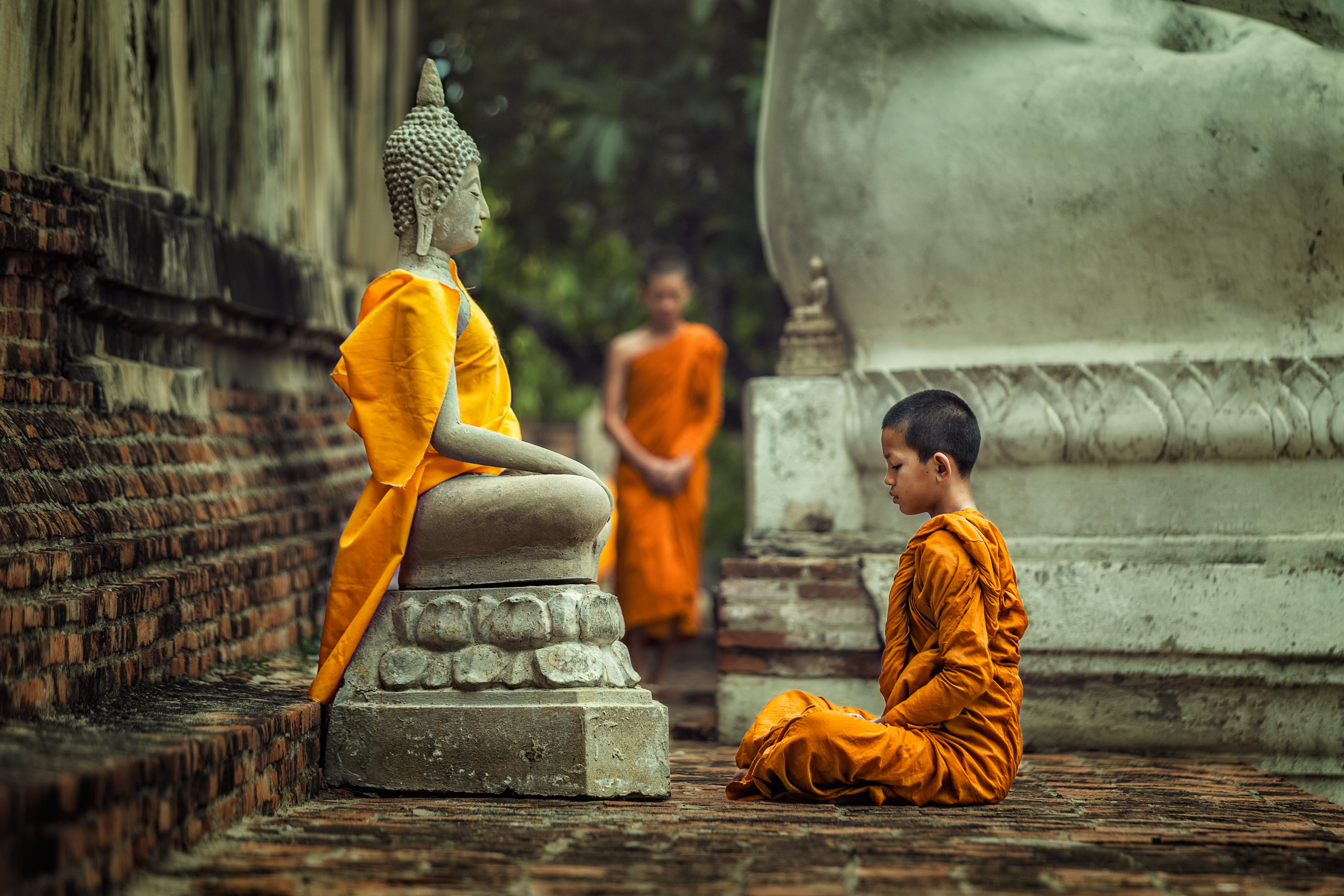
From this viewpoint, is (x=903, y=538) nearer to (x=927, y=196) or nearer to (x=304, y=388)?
(x=927, y=196)

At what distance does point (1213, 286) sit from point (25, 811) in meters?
3.53

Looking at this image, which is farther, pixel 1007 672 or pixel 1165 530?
pixel 1165 530

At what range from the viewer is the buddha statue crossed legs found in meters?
3.17

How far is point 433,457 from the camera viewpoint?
3.36m

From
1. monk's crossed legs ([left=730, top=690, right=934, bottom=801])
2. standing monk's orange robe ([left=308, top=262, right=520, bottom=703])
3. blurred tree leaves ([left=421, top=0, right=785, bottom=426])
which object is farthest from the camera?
blurred tree leaves ([left=421, top=0, right=785, bottom=426])

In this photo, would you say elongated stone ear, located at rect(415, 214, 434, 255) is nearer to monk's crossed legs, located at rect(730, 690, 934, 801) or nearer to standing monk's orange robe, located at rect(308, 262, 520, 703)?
standing monk's orange robe, located at rect(308, 262, 520, 703)

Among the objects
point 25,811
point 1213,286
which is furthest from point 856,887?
point 1213,286

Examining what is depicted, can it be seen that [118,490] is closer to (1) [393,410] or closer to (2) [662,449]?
(1) [393,410]

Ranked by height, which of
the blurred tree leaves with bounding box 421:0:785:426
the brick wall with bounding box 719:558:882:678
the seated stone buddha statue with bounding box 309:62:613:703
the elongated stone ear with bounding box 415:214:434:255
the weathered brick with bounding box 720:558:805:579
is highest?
the blurred tree leaves with bounding box 421:0:785:426

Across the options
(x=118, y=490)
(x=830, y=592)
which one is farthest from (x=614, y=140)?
(x=118, y=490)

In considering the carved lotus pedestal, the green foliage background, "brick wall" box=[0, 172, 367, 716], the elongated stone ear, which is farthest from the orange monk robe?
the elongated stone ear

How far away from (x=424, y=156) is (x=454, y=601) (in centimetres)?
107

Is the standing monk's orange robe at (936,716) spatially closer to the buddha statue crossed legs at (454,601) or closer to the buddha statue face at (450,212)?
the buddha statue crossed legs at (454,601)

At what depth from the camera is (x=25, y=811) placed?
6.42 ft
